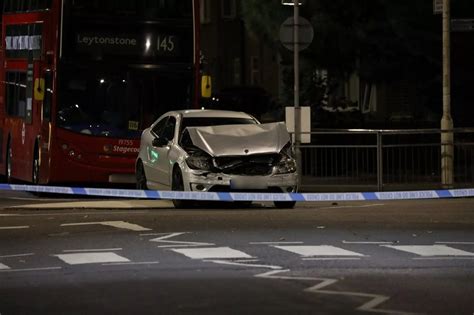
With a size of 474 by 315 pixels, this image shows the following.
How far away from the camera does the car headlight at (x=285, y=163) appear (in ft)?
64.2

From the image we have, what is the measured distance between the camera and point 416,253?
44.4 feet

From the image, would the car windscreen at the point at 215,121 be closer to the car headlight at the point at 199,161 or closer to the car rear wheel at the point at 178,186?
the car rear wheel at the point at 178,186

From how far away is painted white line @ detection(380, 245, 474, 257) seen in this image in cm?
1347

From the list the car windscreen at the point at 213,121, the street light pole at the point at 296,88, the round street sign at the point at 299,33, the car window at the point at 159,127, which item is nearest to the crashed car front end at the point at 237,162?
the car windscreen at the point at 213,121

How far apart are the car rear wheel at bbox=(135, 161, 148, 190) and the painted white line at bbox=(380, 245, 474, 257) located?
8.19 meters

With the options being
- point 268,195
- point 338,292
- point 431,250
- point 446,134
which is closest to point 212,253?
point 431,250

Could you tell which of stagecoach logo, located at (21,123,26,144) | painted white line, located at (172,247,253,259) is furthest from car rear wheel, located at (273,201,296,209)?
stagecoach logo, located at (21,123,26,144)

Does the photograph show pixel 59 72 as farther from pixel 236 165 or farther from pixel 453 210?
pixel 453 210

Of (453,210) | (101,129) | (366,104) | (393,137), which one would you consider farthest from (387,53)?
(366,104)

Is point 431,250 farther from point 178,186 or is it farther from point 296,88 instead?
point 296,88

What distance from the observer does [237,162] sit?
19328 millimetres

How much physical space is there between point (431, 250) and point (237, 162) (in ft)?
19.5

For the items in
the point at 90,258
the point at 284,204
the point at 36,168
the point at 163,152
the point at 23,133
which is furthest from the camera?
the point at 23,133

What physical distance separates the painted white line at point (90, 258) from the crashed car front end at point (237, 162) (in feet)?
18.8
